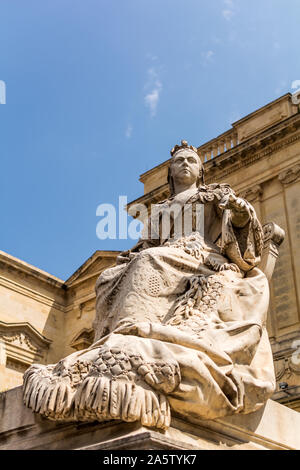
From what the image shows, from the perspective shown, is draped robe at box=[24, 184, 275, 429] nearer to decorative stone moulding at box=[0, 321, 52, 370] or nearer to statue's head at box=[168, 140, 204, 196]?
statue's head at box=[168, 140, 204, 196]

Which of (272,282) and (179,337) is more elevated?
(272,282)

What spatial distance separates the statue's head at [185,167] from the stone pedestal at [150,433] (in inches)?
71.3

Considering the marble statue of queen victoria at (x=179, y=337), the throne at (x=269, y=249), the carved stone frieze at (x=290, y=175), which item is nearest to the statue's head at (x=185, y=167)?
the marble statue of queen victoria at (x=179, y=337)

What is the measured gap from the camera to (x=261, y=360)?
3270 millimetres

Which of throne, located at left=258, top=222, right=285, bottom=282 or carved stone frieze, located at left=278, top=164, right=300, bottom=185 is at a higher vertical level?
carved stone frieze, located at left=278, top=164, right=300, bottom=185

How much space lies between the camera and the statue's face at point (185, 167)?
14.7 ft

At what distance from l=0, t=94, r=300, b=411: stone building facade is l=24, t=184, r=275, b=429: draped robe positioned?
22.8 feet

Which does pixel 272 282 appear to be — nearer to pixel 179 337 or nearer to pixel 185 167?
pixel 185 167

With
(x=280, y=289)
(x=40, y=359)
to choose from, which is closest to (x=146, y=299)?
(x=280, y=289)

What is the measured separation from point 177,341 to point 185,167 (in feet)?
6.50

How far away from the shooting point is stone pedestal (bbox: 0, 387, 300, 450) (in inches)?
93.9

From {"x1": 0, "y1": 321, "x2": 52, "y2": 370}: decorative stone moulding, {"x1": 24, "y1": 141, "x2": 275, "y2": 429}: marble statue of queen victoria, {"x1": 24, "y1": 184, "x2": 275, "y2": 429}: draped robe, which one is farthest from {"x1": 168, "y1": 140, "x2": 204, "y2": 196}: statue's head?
{"x1": 0, "y1": 321, "x2": 52, "y2": 370}: decorative stone moulding

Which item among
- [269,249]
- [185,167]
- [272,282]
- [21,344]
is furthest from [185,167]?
[21,344]

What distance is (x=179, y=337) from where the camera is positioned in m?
2.76
